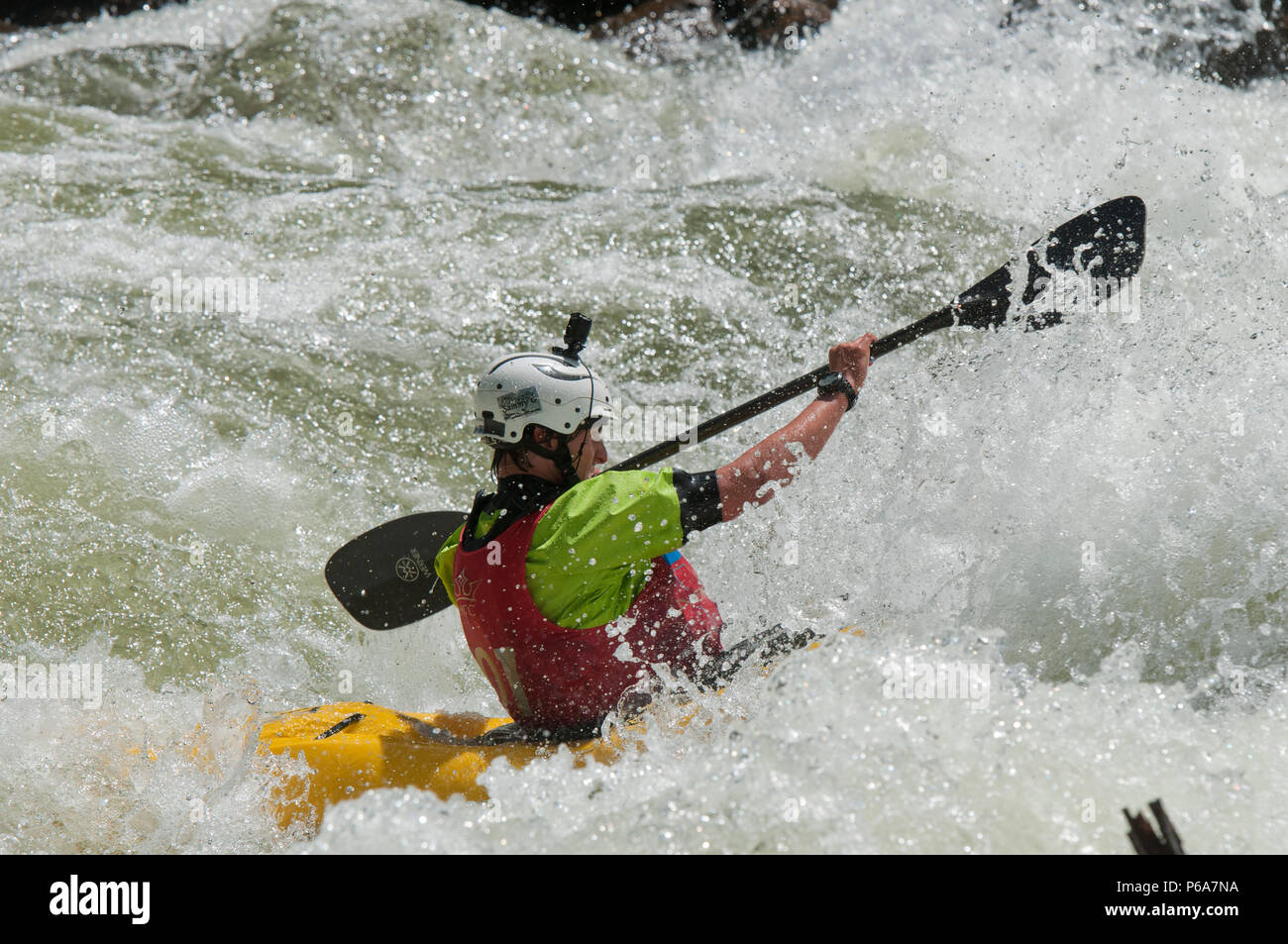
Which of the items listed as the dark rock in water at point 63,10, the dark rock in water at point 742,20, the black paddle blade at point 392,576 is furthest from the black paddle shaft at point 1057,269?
the dark rock in water at point 63,10

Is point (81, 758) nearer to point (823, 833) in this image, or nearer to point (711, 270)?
point (823, 833)

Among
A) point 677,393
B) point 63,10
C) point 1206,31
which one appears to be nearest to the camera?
point 677,393

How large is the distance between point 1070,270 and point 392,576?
2.39 metres

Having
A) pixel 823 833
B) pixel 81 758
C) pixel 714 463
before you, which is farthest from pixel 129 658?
pixel 823 833

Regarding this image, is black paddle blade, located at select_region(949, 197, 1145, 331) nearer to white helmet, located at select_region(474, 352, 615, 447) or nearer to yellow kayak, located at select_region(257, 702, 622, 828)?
white helmet, located at select_region(474, 352, 615, 447)

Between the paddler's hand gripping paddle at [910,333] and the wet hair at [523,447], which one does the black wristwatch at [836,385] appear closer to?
the paddler's hand gripping paddle at [910,333]

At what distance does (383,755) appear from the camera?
2730 mm

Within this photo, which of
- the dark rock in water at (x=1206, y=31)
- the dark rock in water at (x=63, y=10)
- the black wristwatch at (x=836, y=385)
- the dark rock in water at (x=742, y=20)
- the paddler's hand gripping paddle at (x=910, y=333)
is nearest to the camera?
the black wristwatch at (x=836, y=385)

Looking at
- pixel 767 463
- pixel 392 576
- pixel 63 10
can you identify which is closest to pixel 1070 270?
pixel 767 463

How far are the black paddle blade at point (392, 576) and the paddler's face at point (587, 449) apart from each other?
857 millimetres

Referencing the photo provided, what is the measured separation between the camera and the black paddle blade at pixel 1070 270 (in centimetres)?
343

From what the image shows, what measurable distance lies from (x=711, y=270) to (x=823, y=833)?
12.3 ft

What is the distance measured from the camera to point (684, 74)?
299 inches

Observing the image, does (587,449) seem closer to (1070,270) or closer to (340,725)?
(340,725)
